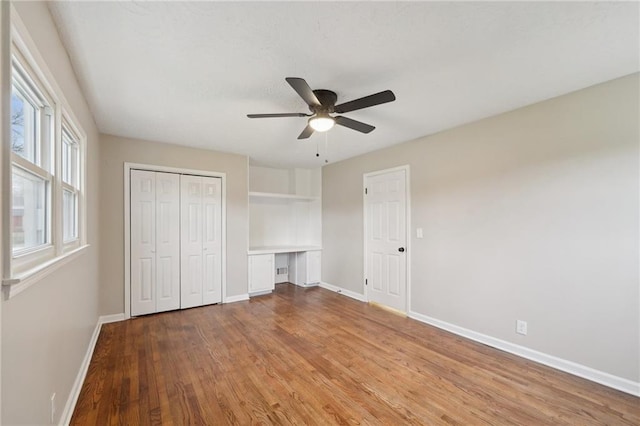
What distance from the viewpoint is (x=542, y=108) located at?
2.66 metres

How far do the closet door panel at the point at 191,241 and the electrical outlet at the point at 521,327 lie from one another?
398cm

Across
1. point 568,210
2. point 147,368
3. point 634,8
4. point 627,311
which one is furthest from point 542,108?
point 147,368

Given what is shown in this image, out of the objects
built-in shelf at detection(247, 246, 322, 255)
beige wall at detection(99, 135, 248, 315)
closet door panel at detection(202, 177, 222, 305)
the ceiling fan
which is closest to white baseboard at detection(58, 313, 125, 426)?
beige wall at detection(99, 135, 248, 315)

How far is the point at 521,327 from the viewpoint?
2.78 meters

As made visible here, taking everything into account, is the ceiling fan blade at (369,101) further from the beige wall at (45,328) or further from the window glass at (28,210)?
the window glass at (28,210)

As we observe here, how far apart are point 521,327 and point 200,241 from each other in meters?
4.08

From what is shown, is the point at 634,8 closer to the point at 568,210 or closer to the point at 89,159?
the point at 568,210

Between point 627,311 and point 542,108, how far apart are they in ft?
5.91

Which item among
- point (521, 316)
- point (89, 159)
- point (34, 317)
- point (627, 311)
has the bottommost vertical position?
point (521, 316)

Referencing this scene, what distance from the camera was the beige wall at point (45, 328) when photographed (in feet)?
3.55

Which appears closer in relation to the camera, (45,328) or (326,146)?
(45,328)

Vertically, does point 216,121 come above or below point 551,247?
above

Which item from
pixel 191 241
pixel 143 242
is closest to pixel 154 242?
pixel 143 242

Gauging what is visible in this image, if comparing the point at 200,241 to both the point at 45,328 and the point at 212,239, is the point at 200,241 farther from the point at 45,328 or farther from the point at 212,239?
the point at 45,328
